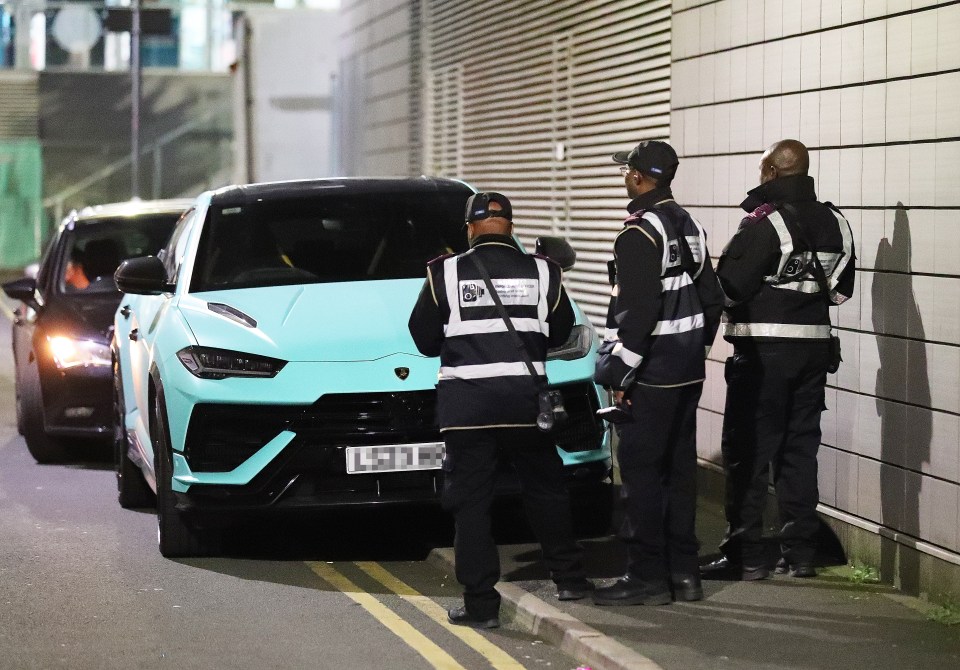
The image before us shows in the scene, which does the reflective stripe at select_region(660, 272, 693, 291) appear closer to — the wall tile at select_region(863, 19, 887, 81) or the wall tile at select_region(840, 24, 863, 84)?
the wall tile at select_region(863, 19, 887, 81)

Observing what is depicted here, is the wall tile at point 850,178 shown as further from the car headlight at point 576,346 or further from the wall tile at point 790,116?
the car headlight at point 576,346

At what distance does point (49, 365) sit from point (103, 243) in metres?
1.22

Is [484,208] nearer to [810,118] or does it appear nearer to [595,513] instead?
[595,513]

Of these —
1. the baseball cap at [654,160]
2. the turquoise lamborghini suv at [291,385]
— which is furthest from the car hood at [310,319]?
the baseball cap at [654,160]

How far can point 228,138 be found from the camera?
131 feet

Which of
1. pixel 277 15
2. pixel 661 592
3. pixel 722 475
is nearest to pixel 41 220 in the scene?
pixel 277 15

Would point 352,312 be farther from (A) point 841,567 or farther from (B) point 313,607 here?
(A) point 841,567

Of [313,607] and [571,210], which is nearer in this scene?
[313,607]

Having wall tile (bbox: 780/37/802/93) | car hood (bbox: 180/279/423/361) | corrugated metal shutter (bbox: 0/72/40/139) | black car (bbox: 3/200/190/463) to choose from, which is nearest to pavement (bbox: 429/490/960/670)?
car hood (bbox: 180/279/423/361)

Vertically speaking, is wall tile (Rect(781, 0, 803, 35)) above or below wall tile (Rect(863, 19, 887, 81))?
above

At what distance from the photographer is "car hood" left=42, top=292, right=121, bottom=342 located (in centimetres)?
1186

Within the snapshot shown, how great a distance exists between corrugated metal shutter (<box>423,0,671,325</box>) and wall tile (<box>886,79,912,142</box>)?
11.3ft

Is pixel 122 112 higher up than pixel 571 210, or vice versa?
pixel 122 112

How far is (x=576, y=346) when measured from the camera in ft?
27.6
